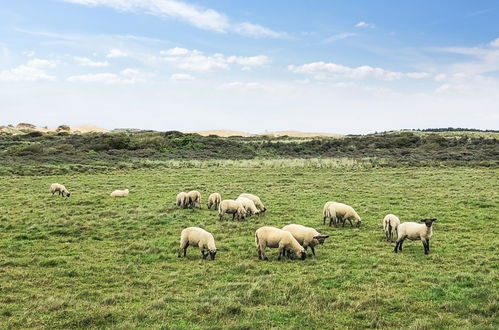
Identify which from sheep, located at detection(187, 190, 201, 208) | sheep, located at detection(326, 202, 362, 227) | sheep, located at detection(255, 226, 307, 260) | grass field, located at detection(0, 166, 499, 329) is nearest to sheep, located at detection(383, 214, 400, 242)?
grass field, located at detection(0, 166, 499, 329)

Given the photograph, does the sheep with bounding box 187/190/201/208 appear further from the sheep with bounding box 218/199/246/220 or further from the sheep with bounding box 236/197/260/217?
the sheep with bounding box 218/199/246/220

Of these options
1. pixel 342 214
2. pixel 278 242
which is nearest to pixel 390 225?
pixel 342 214

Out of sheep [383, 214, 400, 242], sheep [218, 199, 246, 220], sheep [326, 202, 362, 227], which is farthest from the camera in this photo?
sheep [218, 199, 246, 220]

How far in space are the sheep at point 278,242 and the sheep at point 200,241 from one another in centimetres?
157

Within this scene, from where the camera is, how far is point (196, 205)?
81.2 feet

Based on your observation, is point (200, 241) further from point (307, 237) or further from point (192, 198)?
point (192, 198)

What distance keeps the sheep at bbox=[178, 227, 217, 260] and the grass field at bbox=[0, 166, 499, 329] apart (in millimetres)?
428

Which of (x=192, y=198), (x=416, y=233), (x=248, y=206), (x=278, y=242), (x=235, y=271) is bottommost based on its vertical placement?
(x=235, y=271)

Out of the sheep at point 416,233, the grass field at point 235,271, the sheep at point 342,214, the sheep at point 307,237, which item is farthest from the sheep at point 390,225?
the sheep at point 307,237

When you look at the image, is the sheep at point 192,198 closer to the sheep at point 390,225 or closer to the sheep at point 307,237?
the sheep at point 307,237

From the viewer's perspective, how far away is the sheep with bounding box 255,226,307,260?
13.7 metres

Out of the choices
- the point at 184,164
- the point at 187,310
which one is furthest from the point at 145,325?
the point at 184,164

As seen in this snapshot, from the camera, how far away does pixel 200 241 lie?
14047mm

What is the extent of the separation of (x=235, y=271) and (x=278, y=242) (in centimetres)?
191
